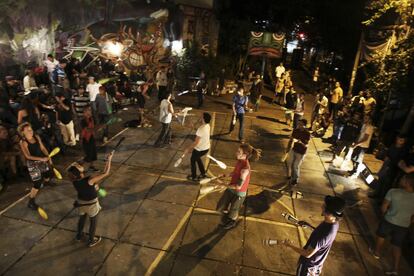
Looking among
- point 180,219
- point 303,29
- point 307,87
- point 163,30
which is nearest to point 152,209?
point 180,219

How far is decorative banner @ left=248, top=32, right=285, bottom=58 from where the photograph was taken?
770 inches

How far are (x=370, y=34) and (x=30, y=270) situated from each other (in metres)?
15.1

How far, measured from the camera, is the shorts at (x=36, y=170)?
20.4ft

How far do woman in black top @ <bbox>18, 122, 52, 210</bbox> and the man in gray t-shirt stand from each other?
6.50 m

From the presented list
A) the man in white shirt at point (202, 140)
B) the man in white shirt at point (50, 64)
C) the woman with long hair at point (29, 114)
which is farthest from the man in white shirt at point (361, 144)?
the man in white shirt at point (50, 64)

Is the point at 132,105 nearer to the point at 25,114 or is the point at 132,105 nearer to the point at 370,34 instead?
the point at 25,114

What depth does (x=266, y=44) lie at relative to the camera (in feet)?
64.7

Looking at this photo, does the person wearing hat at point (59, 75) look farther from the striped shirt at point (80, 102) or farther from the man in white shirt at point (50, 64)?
the striped shirt at point (80, 102)

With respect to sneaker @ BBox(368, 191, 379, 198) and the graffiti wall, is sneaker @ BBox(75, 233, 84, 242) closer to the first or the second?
sneaker @ BBox(368, 191, 379, 198)

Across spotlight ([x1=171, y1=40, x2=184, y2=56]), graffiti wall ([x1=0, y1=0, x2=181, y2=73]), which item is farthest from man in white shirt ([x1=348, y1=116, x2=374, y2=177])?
spotlight ([x1=171, y1=40, x2=184, y2=56])

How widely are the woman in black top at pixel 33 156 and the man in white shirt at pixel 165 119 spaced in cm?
395

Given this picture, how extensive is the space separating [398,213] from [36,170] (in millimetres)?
6777

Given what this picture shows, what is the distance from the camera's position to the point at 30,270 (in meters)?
4.99

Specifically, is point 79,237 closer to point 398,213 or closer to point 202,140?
point 202,140
